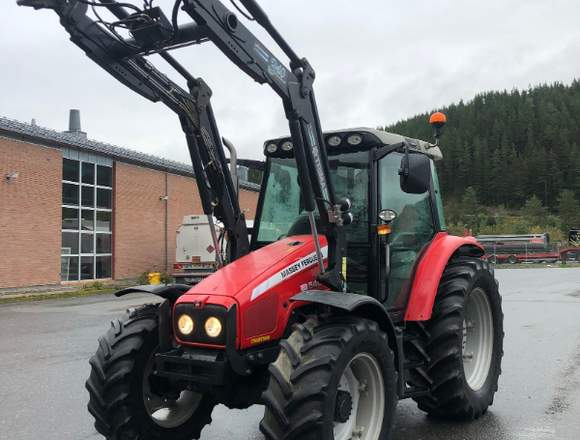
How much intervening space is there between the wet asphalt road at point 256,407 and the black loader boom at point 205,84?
172 centimetres

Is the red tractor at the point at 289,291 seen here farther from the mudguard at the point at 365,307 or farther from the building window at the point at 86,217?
the building window at the point at 86,217

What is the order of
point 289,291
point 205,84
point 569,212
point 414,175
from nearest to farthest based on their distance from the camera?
point 289,291 < point 414,175 < point 205,84 < point 569,212

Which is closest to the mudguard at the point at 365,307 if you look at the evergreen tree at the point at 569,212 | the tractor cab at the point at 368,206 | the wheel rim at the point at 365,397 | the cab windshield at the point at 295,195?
the wheel rim at the point at 365,397

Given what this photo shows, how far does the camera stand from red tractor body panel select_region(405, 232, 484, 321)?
4793mm

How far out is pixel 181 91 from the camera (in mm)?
4469

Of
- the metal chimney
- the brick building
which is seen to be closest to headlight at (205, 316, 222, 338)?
the brick building

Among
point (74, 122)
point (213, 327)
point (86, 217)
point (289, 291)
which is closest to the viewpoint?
Result: point (213, 327)

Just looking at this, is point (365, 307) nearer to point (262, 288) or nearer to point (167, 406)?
point (262, 288)

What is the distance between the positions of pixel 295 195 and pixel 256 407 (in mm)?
2123

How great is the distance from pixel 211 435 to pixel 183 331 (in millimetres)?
1424

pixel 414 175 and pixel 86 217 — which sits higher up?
pixel 86 217

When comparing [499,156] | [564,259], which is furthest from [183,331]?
[499,156]

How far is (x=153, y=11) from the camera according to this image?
3.66 metres

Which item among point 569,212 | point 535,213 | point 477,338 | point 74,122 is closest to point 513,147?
point 535,213
